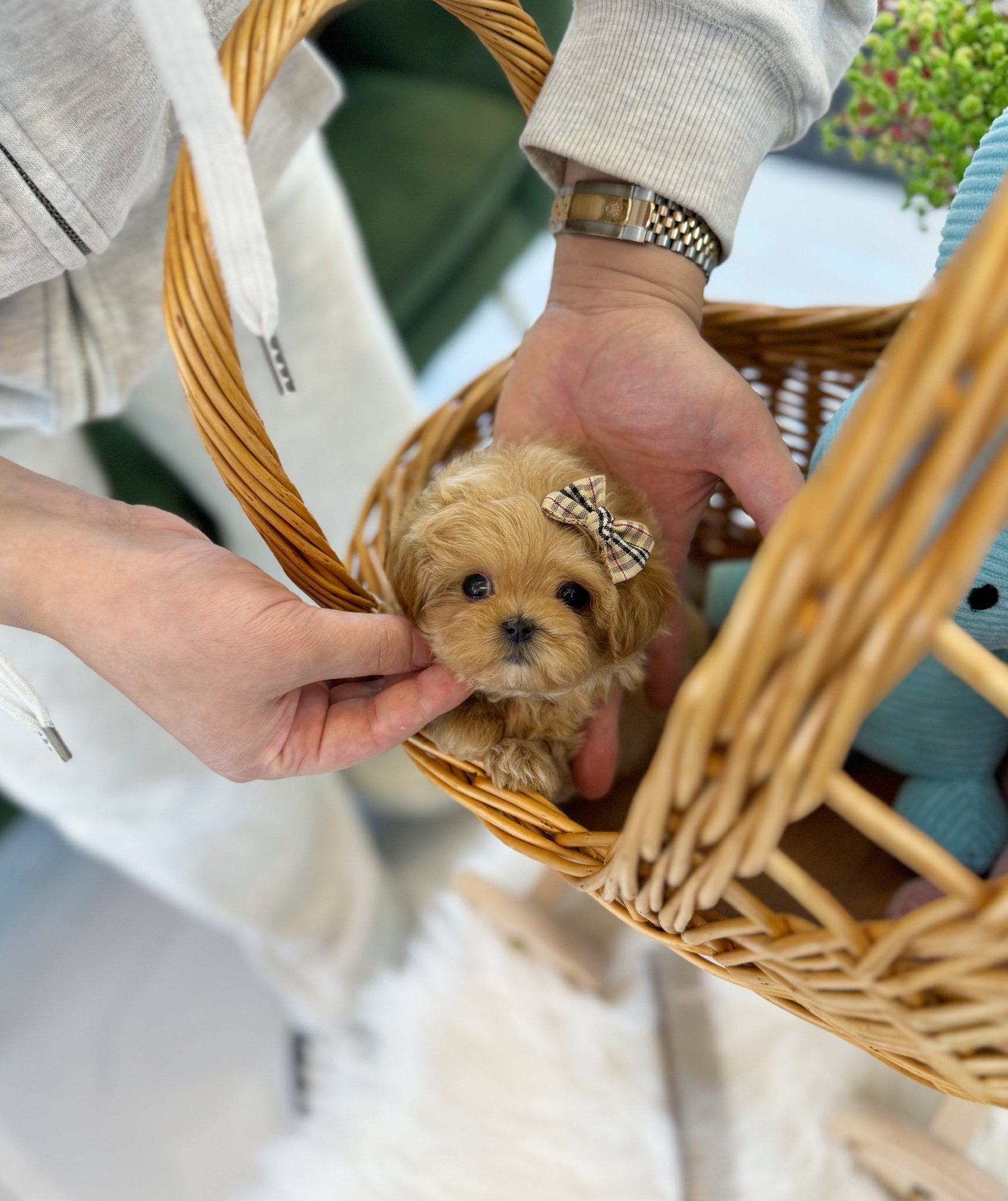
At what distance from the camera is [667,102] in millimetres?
724

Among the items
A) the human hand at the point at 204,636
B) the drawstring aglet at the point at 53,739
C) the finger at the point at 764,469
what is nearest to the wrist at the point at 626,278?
the finger at the point at 764,469

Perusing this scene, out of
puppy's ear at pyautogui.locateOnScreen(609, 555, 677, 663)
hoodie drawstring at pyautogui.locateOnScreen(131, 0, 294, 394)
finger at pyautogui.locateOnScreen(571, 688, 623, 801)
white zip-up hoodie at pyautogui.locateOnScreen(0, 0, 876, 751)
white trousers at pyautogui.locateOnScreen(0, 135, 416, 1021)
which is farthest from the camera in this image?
white trousers at pyautogui.locateOnScreen(0, 135, 416, 1021)

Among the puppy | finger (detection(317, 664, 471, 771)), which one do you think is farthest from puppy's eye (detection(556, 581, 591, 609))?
finger (detection(317, 664, 471, 771))

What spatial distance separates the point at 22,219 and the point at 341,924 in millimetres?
1124

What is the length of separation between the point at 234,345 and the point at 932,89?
2.29 ft

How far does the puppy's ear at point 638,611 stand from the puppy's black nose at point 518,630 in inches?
2.6

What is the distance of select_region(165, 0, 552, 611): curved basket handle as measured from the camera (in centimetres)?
60

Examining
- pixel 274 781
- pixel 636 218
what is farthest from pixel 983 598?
pixel 274 781

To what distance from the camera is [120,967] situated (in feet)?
5.25

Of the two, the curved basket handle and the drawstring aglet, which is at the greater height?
the curved basket handle

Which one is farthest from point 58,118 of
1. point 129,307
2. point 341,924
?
point 341,924

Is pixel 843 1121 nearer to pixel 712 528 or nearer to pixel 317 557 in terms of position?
pixel 712 528

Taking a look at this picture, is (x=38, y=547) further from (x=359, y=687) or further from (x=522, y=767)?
(x=522, y=767)

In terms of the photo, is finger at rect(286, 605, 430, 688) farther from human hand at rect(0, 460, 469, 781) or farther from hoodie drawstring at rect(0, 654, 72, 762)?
hoodie drawstring at rect(0, 654, 72, 762)
